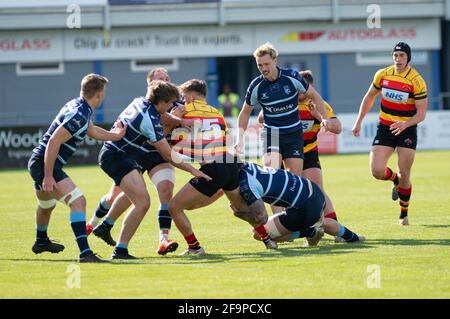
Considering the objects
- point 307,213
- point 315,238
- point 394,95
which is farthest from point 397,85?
point 307,213

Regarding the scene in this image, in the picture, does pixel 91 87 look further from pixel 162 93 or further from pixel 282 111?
pixel 282 111

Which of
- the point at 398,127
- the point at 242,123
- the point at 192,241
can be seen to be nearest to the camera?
the point at 192,241

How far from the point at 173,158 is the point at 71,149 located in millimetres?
1040

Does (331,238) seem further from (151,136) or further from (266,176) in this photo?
(151,136)

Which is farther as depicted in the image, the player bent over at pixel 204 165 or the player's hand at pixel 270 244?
the player's hand at pixel 270 244

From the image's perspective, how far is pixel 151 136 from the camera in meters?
9.91

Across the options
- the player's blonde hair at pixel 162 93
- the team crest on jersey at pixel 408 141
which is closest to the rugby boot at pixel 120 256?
the player's blonde hair at pixel 162 93

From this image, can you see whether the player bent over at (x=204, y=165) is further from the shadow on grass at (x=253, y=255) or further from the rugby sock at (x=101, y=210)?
the rugby sock at (x=101, y=210)

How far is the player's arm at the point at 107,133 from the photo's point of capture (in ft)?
32.5

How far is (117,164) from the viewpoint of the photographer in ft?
33.3

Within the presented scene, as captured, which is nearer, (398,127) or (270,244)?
(270,244)

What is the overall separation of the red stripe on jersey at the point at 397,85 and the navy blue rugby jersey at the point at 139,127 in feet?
12.1

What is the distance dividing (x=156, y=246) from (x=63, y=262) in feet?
5.23

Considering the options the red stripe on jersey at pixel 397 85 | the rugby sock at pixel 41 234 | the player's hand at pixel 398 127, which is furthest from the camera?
the red stripe on jersey at pixel 397 85
